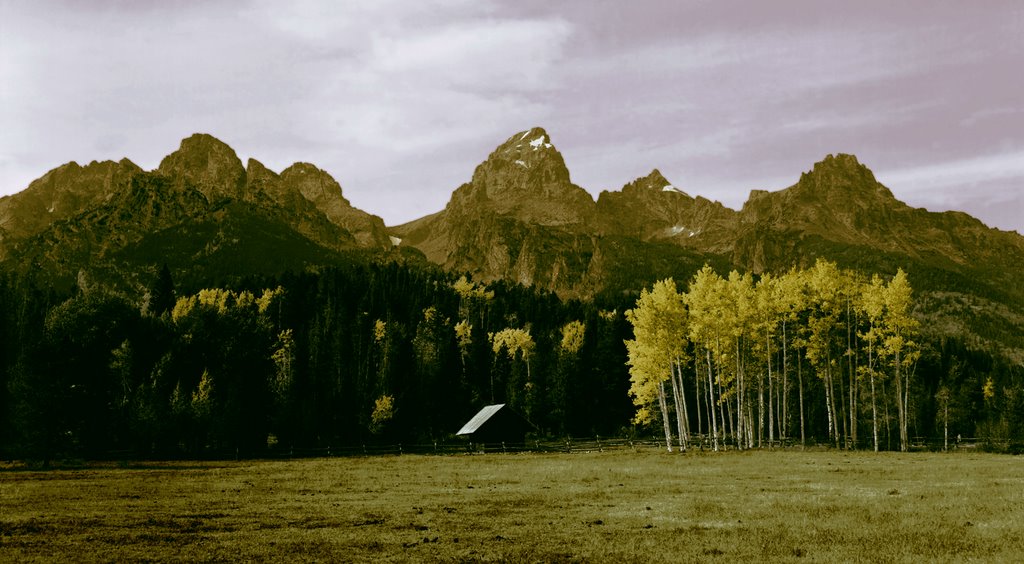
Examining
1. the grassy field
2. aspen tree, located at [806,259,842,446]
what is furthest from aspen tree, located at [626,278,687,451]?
the grassy field

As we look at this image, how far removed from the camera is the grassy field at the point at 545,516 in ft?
60.2

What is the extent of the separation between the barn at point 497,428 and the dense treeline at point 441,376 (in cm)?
1479

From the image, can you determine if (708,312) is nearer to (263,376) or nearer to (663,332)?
(663,332)

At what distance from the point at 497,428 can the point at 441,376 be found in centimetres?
2738

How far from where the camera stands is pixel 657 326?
5919 cm

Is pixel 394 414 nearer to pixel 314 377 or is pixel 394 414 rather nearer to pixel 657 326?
pixel 314 377

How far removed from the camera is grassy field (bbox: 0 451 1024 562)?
18.4m

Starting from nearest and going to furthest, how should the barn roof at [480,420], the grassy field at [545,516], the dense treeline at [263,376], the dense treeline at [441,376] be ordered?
1. the grassy field at [545,516]
2. the dense treeline at [263,376]
3. the dense treeline at [441,376]
4. the barn roof at [480,420]

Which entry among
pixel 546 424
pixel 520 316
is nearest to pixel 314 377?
pixel 546 424

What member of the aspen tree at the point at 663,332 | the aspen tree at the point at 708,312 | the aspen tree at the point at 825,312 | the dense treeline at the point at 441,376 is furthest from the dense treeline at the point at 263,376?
the aspen tree at the point at 708,312

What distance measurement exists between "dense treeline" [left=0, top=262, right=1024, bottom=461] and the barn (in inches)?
582

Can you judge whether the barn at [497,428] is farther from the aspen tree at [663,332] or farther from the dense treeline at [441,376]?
the aspen tree at [663,332]

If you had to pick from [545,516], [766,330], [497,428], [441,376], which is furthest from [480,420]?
[545,516]

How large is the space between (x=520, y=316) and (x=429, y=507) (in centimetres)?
17100
